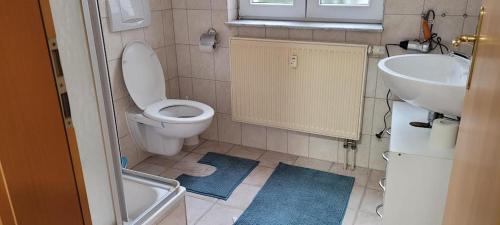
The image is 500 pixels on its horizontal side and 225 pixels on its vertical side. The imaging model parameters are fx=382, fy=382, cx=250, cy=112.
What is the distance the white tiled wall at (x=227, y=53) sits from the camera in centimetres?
214

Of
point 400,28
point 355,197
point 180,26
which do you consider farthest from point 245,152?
point 400,28

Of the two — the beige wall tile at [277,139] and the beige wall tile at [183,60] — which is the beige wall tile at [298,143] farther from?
the beige wall tile at [183,60]

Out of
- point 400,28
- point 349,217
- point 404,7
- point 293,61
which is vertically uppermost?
point 404,7

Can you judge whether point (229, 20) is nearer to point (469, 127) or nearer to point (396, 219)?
point (396, 219)

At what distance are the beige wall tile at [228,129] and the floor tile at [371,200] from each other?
1.06m

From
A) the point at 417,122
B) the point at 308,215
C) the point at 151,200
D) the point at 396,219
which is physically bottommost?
the point at 308,215

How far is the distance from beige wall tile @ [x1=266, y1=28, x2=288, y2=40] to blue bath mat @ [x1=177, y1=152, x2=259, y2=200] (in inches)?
34.7

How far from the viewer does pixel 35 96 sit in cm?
59

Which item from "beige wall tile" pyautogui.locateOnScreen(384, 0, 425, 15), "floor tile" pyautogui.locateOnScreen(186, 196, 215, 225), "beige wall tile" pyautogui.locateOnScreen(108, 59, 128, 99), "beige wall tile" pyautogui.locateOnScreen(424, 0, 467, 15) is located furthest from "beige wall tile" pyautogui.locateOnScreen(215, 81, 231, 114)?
"beige wall tile" pyautogui.locateOnScreen(424, 0, 467, 15)

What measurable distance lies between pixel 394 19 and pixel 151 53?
1558 millimetres

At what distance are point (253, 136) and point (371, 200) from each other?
1005 mm

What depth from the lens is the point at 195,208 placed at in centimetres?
219

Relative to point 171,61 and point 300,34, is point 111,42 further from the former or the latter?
point 300,34

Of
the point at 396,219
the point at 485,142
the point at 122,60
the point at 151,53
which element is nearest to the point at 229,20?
the point at 151,53
